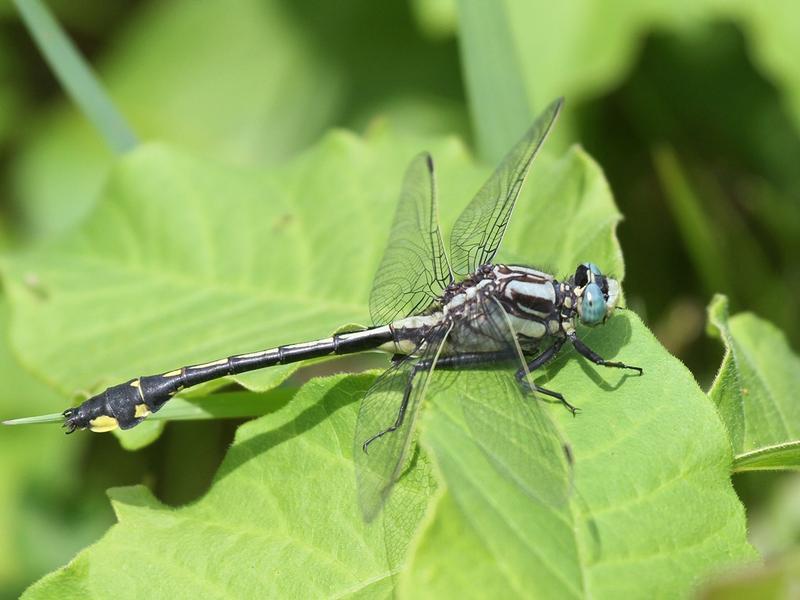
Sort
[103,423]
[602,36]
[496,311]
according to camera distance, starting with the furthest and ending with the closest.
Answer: [602,36] → [496,311] → [103,423]

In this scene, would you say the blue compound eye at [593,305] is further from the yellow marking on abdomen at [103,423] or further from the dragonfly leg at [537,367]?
the yellow marking on abdomen at [103,423]

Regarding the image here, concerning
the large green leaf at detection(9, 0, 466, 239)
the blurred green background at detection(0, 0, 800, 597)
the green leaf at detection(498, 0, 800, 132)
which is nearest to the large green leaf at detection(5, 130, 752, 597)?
the blurred green background at detection(0, 0, 800, 597)

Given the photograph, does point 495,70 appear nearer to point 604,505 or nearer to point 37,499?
point 604,505

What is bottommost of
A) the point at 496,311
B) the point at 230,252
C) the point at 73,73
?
the point at 496,311

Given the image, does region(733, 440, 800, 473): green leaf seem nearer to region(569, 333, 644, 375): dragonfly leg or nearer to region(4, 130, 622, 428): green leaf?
region(569, 333, 644, 375): dragonfly leg

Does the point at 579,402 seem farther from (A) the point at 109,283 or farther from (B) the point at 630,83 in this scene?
(B) the point at 630,83

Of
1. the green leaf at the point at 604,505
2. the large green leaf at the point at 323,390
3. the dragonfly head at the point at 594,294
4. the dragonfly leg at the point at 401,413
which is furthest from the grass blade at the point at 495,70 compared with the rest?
the green leaf at the point at 604,505

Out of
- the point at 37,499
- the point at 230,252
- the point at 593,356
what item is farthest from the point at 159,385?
the point at 37,499

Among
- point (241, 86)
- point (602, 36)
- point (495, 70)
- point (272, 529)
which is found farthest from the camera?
point (241, 86)
